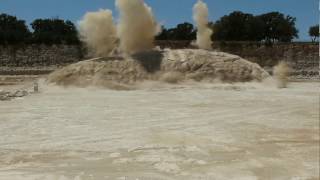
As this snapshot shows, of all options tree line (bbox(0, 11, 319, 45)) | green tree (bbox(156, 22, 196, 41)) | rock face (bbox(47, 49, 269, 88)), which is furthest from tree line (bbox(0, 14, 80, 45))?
rock face (bbox(47, 49, 269, 88))

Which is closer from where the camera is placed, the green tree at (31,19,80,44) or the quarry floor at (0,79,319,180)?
A: the quarry floor at (0,79,319,180)

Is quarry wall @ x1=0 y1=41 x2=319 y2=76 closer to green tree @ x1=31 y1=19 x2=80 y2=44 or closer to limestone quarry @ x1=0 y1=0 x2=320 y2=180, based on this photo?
green tree @ x1=31 y1=19 x2=80 y2=44

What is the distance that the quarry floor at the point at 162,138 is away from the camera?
733cm

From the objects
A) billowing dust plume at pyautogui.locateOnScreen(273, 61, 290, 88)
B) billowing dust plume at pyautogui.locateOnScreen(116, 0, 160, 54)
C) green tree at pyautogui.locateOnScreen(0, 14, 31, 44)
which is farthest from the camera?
green tree at pyautogui.locateOnScreen(0, 14, 31, 44)

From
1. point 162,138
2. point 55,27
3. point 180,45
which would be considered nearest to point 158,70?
point 162,138

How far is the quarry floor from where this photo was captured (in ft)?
24.0

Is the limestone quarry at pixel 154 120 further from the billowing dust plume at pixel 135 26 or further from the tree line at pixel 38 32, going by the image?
the tree line at pixel 38 32

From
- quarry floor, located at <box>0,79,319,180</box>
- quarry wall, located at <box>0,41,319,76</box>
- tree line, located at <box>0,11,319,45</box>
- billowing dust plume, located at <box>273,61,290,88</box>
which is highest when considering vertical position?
tree line, located at <box>0,11,319,45</box>

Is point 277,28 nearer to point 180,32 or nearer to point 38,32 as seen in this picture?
point 180,32

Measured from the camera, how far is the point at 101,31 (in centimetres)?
2762

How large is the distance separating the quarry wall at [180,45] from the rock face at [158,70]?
65.4 feet

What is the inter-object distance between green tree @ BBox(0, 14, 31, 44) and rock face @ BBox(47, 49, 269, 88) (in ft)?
90.6

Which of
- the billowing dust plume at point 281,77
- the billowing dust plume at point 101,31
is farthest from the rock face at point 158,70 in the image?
the billowing dust plume at point 101,31

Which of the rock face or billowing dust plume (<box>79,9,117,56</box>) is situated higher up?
billowing dust plume (<box>79,9,117,56</box>)
